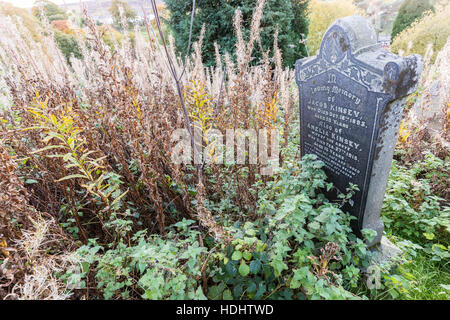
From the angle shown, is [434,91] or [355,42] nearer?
[355,42]

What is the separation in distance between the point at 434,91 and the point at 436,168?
3.16 m

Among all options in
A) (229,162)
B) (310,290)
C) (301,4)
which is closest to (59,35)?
(301,4)

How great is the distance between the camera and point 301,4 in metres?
9.94

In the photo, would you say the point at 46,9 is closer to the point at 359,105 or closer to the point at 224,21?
the point at 359,105

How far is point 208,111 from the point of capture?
9.25 ft

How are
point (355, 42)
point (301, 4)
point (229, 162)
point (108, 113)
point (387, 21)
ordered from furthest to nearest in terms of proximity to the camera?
point (387, 21)
point (301, 4)
point (229, 162)
point (108, 113)
point (355, 42)

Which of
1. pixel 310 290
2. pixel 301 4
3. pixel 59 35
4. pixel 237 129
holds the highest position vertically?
pixel 301 4

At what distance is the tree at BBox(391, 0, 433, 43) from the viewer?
1331 cm

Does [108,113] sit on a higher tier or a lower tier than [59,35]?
lower

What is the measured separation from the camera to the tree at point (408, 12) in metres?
13.3

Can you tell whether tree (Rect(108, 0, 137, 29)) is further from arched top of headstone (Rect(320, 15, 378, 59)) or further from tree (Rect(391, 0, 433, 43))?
tree (Rect(391, 0, 433, 43))

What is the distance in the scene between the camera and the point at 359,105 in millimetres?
1834

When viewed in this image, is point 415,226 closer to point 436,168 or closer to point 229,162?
point 436,168
